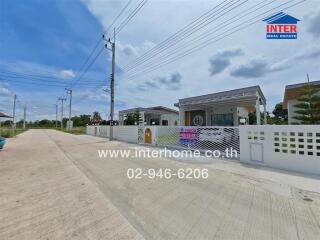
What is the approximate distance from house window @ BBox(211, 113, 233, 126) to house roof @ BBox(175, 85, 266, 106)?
532 centimetres

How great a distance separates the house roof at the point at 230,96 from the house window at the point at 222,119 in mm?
5316

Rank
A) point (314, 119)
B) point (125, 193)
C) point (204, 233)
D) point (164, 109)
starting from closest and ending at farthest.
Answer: point (204, 233), point (125, 193), point (314, 119), point (164, 109)

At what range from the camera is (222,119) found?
68.3 feet

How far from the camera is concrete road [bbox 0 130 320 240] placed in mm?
2775

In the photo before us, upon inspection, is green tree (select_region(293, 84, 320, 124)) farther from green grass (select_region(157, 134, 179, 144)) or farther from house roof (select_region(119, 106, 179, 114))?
house roof (select_region(119, 106, 179, 114))

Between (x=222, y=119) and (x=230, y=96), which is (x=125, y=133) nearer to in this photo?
(x=230, y=96)

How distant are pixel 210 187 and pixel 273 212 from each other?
1.54 metres

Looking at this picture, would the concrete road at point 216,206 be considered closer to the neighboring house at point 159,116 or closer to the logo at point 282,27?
the logo at point 282,27

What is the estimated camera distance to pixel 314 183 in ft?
16.0

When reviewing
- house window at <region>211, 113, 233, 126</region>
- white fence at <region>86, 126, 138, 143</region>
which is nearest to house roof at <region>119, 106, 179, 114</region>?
white fence at <region>86, 126, 138, 143</region>

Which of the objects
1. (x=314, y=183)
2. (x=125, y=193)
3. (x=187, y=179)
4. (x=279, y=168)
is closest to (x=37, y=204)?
(x=125, y=193)

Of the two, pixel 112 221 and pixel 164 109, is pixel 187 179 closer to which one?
pixel 112 221

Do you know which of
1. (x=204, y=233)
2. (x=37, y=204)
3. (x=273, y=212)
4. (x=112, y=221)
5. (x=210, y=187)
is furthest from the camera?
(x=210, y=187)

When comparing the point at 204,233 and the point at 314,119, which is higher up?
the point at 314,119
